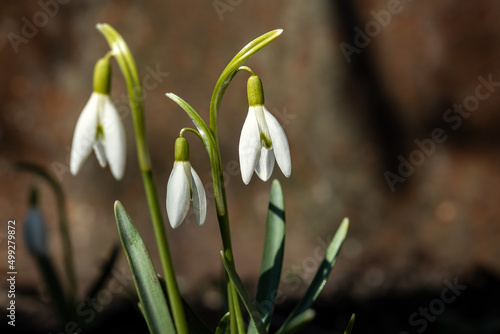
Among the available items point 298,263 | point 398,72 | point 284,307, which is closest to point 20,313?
point 284,307

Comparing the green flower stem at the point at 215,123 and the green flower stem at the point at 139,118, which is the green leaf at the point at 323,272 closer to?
the green flower stem at the point at 215,123

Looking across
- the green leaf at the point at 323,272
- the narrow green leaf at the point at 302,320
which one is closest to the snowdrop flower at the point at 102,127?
the narrow green leaf at the point at 302,320

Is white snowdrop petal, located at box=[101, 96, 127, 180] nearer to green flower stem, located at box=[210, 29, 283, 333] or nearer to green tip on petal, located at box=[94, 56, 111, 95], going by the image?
green tip on petal, located at box=[94, 56, 111, 95]

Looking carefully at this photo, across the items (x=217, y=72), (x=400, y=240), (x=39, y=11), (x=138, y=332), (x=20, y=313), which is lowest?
(x=400, y=240)

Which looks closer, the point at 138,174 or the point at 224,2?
the point at 224,2

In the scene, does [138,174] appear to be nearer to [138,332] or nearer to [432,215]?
[138,332]

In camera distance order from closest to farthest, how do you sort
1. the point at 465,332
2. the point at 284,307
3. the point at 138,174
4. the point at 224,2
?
the point at 465,332 → the point at 284,307 → the point at 224,2 → the point at 138,174

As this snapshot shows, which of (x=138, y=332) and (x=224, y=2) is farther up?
(x=224, y=2)
